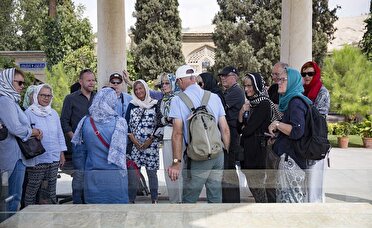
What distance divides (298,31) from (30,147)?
4.57 metres

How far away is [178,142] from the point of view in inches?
171

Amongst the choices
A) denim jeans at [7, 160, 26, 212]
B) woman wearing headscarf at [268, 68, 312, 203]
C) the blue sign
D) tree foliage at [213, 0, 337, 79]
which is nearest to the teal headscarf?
woman wearing headscarf at [268, 68, 312, 203]

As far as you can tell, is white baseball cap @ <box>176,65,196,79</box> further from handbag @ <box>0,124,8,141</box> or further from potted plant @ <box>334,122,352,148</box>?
potted plant @ <box>334,122,352,148</box>

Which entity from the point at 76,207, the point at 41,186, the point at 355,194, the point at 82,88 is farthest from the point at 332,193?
the point at 82,88

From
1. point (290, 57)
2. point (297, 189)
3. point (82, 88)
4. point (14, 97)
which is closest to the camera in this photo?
point (297, 189)

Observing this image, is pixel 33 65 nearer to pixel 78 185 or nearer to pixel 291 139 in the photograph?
pixel 78 185

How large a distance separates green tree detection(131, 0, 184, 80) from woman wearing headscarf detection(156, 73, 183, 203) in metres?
21.4

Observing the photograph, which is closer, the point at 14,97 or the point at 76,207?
the point at 76,207

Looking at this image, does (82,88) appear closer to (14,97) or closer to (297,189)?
(14,97)

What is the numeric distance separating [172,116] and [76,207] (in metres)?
1.18

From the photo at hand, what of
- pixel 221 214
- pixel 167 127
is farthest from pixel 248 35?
pixel 221 214

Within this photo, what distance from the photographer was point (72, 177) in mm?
4789

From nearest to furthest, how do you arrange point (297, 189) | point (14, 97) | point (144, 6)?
point (297, 189)
point (14, 97)
point (144, 6)

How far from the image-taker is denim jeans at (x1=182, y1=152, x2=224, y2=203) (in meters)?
4.27
